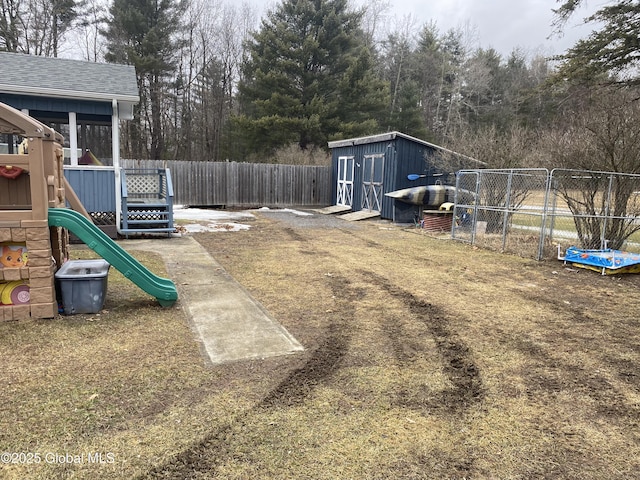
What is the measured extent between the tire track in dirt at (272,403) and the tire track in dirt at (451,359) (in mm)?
568

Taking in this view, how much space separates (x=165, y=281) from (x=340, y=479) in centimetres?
339

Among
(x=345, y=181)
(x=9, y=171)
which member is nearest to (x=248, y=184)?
(x=345, y=181)

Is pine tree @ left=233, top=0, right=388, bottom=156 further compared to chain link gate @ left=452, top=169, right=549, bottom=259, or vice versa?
pine tree @ left=233, top=0, right=388, bottom=156

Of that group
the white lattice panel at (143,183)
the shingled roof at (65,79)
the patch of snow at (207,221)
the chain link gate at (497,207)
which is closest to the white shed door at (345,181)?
the patch of snow at (207,221)

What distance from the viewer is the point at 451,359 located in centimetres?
361

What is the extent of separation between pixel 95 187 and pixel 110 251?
5.58 metres

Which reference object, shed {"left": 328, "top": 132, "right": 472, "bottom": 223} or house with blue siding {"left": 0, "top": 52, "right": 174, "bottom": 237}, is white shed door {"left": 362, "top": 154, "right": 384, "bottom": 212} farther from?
house with blue siding {"left": 0, "top": 52, "right": 174, "bottom": 237}

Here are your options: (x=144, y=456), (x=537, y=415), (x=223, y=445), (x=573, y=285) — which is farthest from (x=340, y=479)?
(x=573, y=285)

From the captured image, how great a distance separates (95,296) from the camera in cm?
439

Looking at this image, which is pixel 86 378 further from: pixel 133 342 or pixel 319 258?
pixel 319 258

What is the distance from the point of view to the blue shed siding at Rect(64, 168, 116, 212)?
9008mm

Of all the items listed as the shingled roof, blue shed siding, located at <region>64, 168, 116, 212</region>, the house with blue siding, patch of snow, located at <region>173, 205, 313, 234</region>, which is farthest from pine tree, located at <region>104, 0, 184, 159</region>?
blue shed siding, located at <region>64, 168, 116, 212</region>

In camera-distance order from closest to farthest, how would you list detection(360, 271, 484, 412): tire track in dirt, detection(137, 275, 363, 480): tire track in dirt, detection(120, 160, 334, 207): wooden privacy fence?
detection(137, 275, 363, 480): tire track in dirt → detection(360, 271, 484, 412): tire track in dirt → detection(120, 160, 334, 207): wooden privacy fence

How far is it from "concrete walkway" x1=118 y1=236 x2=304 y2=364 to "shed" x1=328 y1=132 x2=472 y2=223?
851 cm
